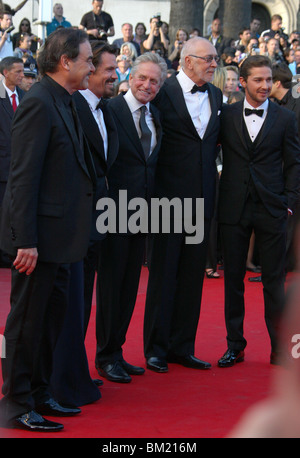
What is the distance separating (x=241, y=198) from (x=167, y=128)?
0.65 meters

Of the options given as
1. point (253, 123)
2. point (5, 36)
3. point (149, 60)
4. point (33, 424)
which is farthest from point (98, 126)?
point (5, 36)

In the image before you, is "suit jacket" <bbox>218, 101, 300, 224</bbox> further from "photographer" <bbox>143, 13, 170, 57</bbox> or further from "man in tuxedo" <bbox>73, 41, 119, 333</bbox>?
"photographer" <bbox>143, 13, 170, 57</bbox>

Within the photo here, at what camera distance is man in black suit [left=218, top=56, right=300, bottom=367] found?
472cm

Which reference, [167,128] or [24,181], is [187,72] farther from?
[24,181]

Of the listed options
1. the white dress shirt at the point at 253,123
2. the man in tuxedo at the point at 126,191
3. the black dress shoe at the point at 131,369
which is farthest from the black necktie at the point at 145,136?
the black dress shoe at the point at 131,369

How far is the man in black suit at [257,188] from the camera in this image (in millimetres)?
4723

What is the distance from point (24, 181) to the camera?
3.26m

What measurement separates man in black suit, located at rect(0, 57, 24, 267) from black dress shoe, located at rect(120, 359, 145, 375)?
161 inches

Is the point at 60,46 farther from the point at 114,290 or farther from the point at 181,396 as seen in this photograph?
the point at 181,396

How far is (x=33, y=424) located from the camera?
11.0ft

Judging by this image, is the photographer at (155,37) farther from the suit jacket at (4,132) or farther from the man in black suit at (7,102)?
Result: the suit jacket at (4,132)

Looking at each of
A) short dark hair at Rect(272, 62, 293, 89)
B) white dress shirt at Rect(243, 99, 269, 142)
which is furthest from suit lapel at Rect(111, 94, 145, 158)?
short dark hair at Rect(272, 62, 293, 89)

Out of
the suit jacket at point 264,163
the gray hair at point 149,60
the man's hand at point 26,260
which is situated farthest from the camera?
the suit jacket at point 264,163

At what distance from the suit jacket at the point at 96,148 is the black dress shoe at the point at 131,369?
0.82 meters
